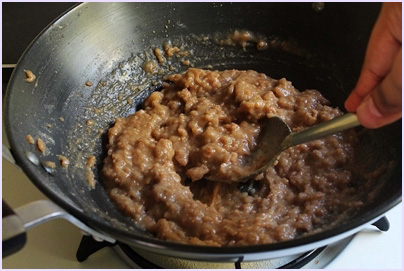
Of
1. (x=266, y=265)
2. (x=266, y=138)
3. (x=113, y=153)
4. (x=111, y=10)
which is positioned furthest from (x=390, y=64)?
(x=111, y=10)

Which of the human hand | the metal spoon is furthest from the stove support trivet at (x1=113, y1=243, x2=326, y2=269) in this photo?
the human hand

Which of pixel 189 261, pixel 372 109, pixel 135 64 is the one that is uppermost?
pixel 372 109

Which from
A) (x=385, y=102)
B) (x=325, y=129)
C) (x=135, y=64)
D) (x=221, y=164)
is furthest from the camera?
(x=135, y=64)

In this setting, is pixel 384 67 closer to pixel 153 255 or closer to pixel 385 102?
pixel 385 102

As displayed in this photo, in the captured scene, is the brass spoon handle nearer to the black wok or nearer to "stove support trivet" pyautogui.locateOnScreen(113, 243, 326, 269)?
the black wok

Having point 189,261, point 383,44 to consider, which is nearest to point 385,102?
point 383,44

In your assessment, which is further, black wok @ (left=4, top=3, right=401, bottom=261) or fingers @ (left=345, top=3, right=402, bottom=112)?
black wok @ (left=4, top=3, right=401, bottom=261)
